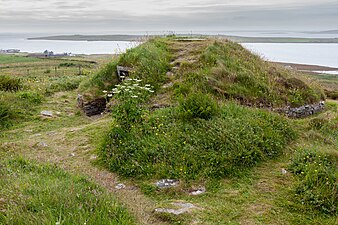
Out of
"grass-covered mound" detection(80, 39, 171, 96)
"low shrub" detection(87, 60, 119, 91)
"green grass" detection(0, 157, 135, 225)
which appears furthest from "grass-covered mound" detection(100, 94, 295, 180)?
"low shrub" detection(87, 60, 119, 91)

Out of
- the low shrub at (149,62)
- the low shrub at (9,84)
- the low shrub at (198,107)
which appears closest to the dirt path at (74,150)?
the low shrub at (149,62)

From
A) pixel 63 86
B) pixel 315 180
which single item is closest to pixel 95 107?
pixel 63 86

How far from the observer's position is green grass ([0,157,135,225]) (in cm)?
440

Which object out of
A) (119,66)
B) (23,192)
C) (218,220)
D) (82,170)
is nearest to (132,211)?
(218,220)

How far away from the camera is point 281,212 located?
579 cm

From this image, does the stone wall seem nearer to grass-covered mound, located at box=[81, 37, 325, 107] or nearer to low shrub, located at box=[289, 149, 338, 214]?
grass-covered mound, located at box=[81, 37, 325, 107]

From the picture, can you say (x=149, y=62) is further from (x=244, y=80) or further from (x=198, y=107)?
(x=198, y=107)

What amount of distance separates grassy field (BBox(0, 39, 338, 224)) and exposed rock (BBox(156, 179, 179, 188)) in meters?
0.13

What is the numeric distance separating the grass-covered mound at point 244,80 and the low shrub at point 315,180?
3.67 metres

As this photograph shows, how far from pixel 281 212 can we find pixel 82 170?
4.40 m

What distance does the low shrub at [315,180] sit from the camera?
582cm

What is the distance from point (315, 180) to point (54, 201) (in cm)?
489

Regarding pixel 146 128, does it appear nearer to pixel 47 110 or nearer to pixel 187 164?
pixel 187 164

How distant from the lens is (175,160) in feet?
23.7
